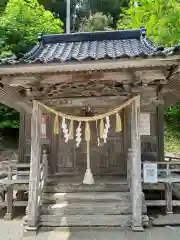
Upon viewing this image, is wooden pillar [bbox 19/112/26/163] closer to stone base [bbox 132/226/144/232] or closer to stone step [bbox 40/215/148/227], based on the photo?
stone step [bbox 40/215/148/227]

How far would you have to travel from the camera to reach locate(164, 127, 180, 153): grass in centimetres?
1922

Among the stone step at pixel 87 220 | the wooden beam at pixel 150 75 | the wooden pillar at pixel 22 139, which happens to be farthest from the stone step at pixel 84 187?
the wooden beam at pixel 150 75

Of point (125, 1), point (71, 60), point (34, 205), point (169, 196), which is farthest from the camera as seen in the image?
point (125, 1)

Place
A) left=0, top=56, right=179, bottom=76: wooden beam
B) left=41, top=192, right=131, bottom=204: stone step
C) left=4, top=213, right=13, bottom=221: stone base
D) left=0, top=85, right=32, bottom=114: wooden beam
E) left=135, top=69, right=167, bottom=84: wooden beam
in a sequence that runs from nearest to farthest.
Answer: left=0, top=56, right=179, bottom=76: wooden beam
left=135, top=69, right=167, bottom=84: wooden beam
left=41, top=192, right=131, bottom=204: stone step
left=0, top=85, right=32, bottom=114: wooden beam
left=4, top=213, right=13, bottom=221: stone base

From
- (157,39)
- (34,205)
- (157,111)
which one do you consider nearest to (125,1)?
(157,39)

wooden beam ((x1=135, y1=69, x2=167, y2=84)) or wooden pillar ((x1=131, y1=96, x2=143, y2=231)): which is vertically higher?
wooden beam ((x1=135, y1=69, x2=167, y2=84))

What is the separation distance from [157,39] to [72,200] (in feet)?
34.2

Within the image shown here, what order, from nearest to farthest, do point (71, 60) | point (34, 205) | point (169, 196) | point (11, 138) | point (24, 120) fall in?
1. point (71, 60)
2. point (34, 205)
3. point (169, 196)
4. point (24, 120)
5. point (11, 138)

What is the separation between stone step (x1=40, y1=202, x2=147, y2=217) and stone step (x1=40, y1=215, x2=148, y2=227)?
0.12m

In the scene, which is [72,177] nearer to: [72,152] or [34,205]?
[72,152]

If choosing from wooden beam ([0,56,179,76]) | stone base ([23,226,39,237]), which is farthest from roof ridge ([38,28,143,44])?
stone base ([23,226,39,237])

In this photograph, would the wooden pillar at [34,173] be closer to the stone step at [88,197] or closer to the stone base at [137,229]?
the stone step at [88,197]

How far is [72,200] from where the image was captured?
269 inches

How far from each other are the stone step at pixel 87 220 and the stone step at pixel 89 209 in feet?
0.41
